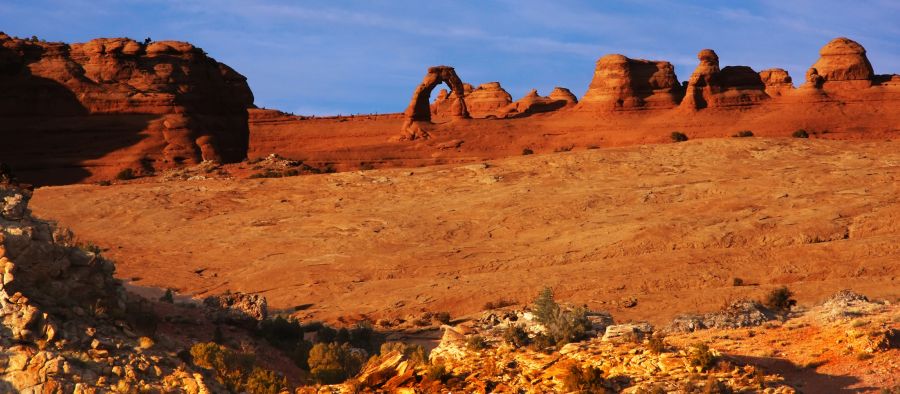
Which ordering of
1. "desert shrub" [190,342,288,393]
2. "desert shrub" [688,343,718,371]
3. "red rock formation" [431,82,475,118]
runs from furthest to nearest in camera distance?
"red rock formation" [431,82,475,118] → "desert shrub" [688,343,718,371] → "desert shrub" [190,342,288,393]

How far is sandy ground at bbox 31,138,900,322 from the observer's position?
27.3 meters

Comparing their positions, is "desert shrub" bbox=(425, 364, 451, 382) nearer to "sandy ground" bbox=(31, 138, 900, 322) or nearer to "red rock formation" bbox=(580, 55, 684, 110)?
"sandy ground" bbox=(31, 138, 900, 322)

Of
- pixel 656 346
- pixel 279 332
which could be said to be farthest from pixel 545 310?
pixel 279 332

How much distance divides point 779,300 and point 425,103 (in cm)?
4293

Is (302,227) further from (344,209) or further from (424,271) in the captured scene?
(424,271)

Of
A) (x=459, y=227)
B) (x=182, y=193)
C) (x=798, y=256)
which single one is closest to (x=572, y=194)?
(x=459, y=227)

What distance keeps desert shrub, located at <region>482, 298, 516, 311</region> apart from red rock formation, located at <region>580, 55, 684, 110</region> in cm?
3838

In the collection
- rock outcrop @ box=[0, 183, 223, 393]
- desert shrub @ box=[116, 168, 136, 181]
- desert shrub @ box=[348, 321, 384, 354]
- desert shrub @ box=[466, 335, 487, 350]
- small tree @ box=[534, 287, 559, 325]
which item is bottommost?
desert shrub @ box=[348, 321, 384, 354]

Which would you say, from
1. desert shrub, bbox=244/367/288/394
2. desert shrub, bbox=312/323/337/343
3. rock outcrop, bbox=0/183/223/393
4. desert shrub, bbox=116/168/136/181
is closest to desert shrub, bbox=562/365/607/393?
desert shrub, bbox=244/367/288/394

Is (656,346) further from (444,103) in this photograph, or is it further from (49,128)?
(444,103)

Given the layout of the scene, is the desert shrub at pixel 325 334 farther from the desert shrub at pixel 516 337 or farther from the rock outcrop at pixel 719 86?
the rock outcrop at pixel 719 86

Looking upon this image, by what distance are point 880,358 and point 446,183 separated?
26833 mm

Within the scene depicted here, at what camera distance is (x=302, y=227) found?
35875mm

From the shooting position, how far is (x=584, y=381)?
13133 millimetres
